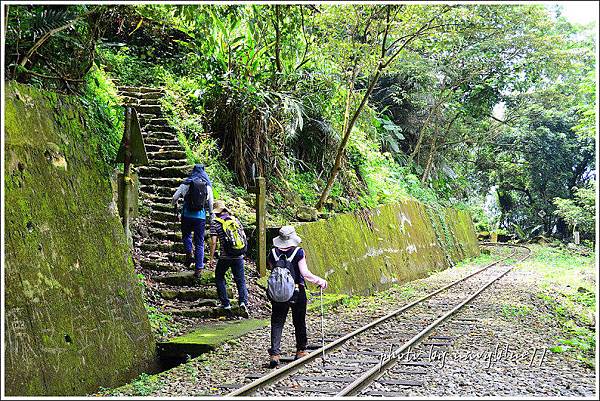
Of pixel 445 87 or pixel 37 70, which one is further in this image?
pixel 445 87

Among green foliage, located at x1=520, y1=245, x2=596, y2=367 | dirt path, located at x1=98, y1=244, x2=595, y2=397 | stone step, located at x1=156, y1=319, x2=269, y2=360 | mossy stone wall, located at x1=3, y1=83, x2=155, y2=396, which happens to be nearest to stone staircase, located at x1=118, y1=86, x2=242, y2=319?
stone step, located at x1=156, y1=319, x2=269, y2=360

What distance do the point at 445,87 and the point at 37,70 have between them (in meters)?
20.0

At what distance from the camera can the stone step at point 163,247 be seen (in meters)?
10.9

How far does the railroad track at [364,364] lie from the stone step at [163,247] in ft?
12.0

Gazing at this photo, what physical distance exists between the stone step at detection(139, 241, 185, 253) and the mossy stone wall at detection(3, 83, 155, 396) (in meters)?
2.93

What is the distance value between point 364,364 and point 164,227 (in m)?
5.59

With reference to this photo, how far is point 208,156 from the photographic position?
1408cm

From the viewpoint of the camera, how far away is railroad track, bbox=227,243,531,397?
6.27 m

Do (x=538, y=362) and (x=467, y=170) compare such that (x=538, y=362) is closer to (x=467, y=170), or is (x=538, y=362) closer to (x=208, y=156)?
(x=208, y=156)

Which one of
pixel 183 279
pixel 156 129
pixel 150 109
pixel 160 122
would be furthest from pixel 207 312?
pixel 150 109

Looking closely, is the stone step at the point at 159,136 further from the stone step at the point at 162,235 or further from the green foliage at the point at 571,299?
the green foliage at the point at 571,299

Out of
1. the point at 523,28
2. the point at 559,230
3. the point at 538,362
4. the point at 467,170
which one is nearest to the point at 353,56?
the point at 538,362

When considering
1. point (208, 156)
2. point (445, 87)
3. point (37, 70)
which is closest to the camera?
point (37, 70)

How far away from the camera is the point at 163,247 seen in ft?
36.2
